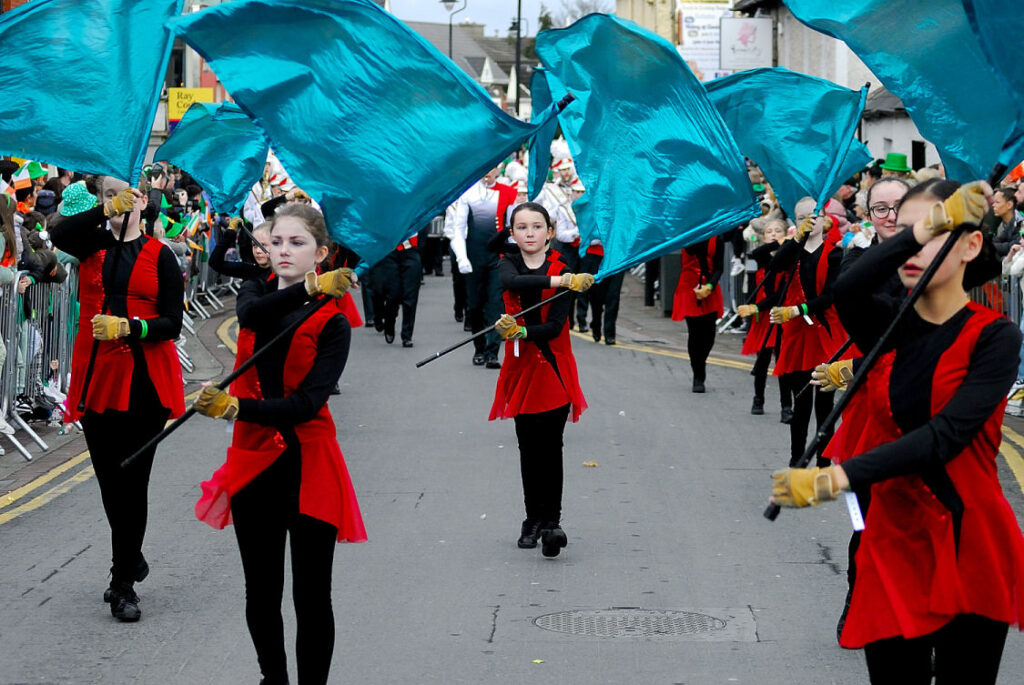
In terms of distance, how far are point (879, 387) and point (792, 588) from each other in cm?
314

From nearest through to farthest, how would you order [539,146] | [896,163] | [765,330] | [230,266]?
[539,146] → [230,266] → [765,330] → [896,163]

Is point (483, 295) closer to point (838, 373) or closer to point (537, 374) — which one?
point (537, 374)

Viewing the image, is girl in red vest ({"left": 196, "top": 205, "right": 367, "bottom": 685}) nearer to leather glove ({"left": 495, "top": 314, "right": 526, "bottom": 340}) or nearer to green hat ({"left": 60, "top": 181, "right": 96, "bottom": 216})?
leather glove ({"left": 495, "top": 314, "right": 526, "bottom": 340})

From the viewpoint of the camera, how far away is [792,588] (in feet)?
24.3

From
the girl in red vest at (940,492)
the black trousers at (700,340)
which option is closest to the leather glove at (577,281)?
the girl in red vest at (940,492)

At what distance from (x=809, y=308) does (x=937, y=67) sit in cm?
510

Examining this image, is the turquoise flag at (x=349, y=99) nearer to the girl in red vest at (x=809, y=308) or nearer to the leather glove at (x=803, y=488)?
the leather glove at (x=803, y=488)

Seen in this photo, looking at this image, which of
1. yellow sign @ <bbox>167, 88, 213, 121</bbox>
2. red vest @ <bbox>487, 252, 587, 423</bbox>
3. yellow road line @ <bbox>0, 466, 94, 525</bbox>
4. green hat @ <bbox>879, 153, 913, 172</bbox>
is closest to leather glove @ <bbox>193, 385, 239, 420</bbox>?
red vest @ <bbox>487, 252, 587, 423</bbox>

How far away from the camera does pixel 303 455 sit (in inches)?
206

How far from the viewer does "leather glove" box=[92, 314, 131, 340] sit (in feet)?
22.3

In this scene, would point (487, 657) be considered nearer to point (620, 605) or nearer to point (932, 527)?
point (620, 605)

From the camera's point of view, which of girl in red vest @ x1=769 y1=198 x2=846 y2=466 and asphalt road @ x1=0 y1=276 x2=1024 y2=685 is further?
girl in red vest @ x1=769 y1=198 x2=846 y2=466

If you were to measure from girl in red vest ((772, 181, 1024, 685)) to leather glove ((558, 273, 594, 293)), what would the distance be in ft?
11.9

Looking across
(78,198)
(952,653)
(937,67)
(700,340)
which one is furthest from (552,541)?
(700,340)
